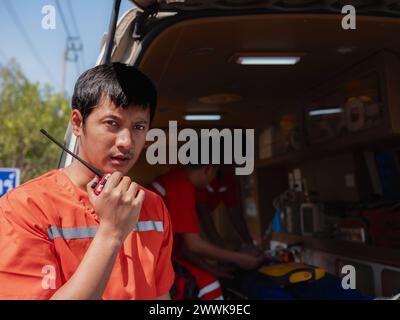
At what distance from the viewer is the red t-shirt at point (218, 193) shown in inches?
203

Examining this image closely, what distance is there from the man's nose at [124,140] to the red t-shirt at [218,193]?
3348 mm

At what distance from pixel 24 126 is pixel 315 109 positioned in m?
16.9

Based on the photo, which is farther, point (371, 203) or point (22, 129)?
point (22, 129)

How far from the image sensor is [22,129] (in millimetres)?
19391

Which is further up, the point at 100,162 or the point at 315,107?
the point at 315,107

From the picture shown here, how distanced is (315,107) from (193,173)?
1.73 metres

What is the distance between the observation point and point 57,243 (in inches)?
53.9

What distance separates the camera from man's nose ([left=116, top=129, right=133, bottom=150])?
4.86ft

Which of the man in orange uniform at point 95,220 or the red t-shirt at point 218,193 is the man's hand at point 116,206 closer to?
the man in orange uniform at point 95,220

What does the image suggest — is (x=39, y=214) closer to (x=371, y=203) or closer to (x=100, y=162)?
(x=100, y=162)

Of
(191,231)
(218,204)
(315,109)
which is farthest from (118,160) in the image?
(218,204)

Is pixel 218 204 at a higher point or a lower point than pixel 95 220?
higher

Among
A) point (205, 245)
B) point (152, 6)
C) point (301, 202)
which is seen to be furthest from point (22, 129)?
point (152, 6)

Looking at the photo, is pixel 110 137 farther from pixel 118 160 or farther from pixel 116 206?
pixel 116 206
